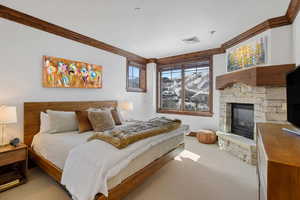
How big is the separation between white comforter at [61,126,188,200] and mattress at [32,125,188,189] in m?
0.13

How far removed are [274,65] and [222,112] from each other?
1650mm

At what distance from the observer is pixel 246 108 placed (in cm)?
349

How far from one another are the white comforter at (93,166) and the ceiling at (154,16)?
211 centimetres

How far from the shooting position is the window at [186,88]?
4652mm

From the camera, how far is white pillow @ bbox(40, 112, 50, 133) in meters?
2.50

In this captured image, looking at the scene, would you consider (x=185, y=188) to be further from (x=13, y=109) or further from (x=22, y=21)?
(x=22, y=21)

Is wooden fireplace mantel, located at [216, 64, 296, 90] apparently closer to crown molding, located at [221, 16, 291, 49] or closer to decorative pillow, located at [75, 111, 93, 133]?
crown molding, located at [221, 16, 291, 49]

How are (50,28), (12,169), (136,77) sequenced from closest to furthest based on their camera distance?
(12,169) < (50,28) < (136,77)

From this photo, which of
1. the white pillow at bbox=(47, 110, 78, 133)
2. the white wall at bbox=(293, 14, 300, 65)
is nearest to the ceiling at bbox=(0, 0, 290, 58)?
the white wall at bbox=(293, 14, 300, 65)

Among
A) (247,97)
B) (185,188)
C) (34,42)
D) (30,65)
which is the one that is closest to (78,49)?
(34,42)

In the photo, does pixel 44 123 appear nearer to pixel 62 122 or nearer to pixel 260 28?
pixel 62 122

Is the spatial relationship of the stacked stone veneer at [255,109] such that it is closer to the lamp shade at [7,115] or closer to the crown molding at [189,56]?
the crown molding at [189,56]

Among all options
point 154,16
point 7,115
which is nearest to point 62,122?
point 7,115

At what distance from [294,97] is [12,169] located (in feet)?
13.4
